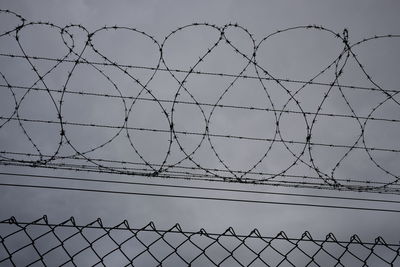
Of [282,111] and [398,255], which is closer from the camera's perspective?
[398,255]

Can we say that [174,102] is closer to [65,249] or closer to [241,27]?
[241,27]

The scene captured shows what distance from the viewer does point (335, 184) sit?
198 inches

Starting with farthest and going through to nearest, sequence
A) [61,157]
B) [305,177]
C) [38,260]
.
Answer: [305,177]
[61,157]
[38,260]

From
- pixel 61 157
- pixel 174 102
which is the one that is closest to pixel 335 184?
pixel 174 102

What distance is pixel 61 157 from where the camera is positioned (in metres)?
4.73

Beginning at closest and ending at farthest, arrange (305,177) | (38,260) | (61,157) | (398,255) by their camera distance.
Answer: (38,260) → (398,255) → (61,157) → (305,177)

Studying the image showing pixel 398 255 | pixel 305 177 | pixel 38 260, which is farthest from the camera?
pixel 305 177

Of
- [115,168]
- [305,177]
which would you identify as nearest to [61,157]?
[115,168]

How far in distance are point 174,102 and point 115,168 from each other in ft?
3.73

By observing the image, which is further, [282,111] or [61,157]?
[282,111]

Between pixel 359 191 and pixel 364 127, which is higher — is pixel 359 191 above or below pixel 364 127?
below

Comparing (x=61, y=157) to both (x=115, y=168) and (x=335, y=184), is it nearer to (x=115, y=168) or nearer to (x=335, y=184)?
(x=115, y=168)

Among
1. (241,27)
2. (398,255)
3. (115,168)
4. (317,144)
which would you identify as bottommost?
(115,168)

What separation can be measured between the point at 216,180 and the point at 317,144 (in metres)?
1.54
